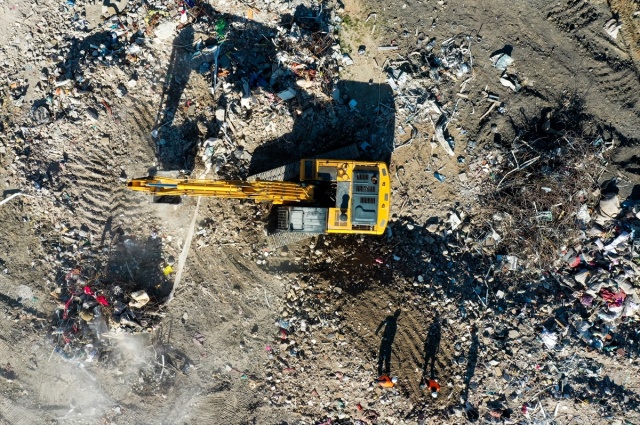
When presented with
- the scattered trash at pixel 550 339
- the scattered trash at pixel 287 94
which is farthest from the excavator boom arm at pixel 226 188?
the scattered trash at pixel 550 339

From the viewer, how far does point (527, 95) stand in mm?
15320

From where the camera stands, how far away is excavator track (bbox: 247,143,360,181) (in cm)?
1441

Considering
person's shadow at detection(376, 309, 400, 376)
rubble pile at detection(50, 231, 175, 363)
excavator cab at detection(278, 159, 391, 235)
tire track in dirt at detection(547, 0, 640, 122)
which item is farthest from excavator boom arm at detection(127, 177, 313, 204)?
tire track in dirt at detection(547, 0, 640, 122)

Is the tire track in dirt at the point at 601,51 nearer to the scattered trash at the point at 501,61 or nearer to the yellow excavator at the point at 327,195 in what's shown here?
the scattered trash at the point at 501,61

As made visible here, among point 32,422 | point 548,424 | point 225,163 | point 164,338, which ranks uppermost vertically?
point 225,163

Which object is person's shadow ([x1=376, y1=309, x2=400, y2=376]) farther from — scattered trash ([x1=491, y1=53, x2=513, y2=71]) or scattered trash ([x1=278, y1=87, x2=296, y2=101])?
scattered trash ([x1=491, y1=53, x2=513, y2=71])

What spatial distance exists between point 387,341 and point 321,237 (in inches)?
137

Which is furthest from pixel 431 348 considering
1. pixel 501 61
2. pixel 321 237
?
pixel 501 61

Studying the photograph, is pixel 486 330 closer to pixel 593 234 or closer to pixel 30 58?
pixel 593 234

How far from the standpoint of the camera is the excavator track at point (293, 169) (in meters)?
14.4

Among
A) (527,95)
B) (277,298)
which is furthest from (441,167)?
(277,298)

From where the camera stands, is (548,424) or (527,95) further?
(527,95)

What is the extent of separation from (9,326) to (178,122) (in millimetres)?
7341

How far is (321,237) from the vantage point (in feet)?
49.4
